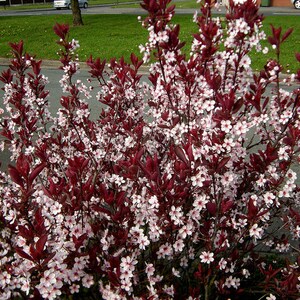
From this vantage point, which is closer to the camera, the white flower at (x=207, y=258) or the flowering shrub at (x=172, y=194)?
the flowering shrub at (x=172, y=194)

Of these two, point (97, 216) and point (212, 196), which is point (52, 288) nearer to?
point (97, 216)

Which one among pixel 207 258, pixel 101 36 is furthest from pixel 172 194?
pixel 101 36

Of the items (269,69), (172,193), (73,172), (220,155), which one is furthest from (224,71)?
(73,172)

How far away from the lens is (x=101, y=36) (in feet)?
54.3

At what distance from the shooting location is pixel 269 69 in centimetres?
273

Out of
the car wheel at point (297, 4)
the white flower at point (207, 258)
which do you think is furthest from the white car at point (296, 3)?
the white flower at point (207, 258)

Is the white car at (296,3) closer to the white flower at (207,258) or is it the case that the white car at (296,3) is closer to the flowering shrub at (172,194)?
the flowering shrub at (172,194)

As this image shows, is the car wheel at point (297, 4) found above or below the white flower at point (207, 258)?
above

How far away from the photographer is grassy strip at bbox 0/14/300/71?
13.4 metres

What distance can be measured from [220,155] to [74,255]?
91cm

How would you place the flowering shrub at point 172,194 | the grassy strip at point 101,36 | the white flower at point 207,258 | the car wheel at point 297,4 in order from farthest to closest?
1. the car wheel at point 297,4
2. the grassy strip at point 101,36
3. the white flower at point 207,258
4. the flowering shrub at point 172,194

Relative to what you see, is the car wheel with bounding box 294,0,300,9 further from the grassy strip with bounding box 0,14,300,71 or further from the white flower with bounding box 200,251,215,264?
the white flower with bounding box 200,251,215,264

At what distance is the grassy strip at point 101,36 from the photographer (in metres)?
13.4

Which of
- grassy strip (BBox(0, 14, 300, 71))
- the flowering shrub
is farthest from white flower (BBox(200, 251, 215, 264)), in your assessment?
grassy strip (BBox(0, 14, 300, 71))
